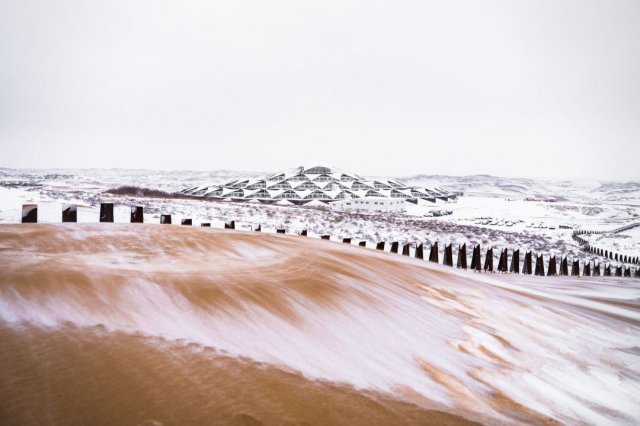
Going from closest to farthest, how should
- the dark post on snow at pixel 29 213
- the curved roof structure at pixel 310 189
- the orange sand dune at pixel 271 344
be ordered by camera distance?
the orange sand dune at pixel 271 344 → the dark post on snow at pixel 29 213 → the curved roof structure at pixel 310 189

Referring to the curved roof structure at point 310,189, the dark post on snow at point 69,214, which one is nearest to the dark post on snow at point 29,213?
the dark post on snow at point 69,214

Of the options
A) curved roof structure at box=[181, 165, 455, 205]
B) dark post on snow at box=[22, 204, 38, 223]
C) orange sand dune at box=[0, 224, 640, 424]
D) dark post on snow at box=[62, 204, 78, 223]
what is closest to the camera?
orange sand dune at box=[0, 224, 640, 424]

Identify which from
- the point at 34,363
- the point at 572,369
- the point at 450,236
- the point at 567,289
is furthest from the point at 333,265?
the point at 450,236

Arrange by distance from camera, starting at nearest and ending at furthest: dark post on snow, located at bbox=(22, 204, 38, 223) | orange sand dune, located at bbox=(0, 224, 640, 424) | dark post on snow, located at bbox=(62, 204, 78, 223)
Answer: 1. orange sand dune, located at bbox=(0, 224, 640, 424)
2. dark post on snow, located at bbox=(22, 204, 38, 223)
3. dark post on snow, located at bbox=(62, 204, 78, 223)

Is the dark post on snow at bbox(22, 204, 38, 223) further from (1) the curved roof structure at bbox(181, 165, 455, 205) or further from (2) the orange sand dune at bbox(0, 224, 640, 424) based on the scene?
(1) the curved roof structure at bbox(181, 165, 455, 205)

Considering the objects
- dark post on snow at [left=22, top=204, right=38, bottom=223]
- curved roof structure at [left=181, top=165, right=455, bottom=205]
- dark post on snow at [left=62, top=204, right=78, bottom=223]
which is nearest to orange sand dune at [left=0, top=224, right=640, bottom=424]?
dark post on snow at [left=22, top=204, right=38, bottom=223]

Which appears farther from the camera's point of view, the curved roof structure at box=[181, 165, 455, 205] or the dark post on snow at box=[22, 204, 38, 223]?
the curved roof structure at box=[181, 165, 455, 205]

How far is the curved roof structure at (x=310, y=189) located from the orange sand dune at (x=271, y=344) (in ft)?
178

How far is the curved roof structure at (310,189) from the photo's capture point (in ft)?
206

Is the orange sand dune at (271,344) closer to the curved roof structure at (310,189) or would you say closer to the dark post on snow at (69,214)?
the dark post on snow at (69,214)

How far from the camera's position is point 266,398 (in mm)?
1759

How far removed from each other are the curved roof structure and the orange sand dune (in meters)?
54.2

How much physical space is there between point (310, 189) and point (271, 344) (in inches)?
2601

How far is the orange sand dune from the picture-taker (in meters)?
1.69
